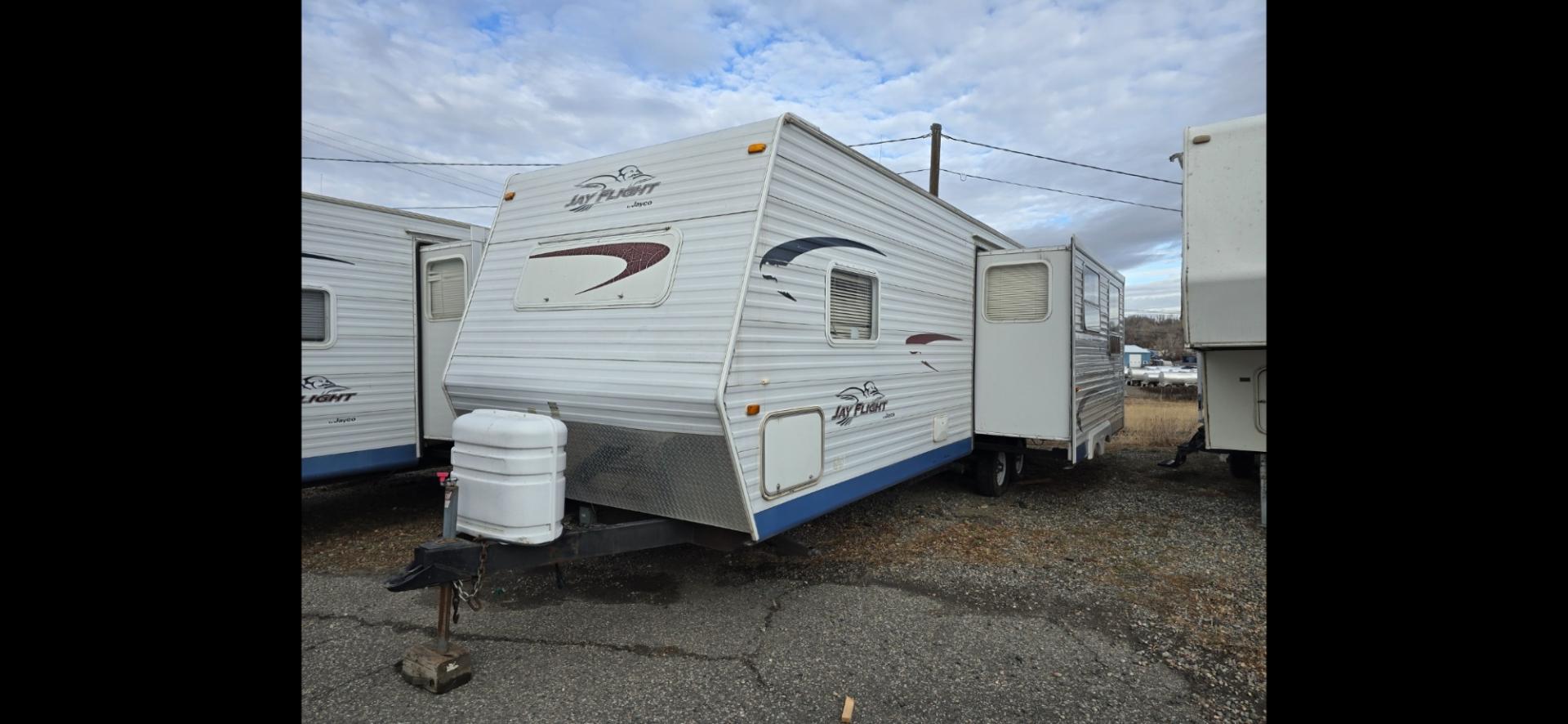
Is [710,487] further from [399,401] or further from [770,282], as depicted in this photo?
[399,401]

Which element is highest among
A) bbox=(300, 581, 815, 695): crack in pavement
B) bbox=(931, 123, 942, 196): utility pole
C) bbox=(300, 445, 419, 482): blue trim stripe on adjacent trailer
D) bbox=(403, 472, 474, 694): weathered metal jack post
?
bbox=(931, 123, 942, 196): utility pole

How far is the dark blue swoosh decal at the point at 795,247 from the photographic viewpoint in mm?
3970

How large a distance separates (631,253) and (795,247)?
0.98m

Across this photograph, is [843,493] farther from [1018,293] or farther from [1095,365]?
[1095,365]

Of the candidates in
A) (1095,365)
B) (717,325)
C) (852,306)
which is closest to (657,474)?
(717,325)

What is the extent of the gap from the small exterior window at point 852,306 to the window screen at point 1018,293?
228 centimetres

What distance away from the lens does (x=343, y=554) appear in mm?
5539

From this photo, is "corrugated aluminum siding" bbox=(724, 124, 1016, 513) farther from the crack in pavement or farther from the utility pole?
the utility pole

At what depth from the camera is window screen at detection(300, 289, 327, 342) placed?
5777mm

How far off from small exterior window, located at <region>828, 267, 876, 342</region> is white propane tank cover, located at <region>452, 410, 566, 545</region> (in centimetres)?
193

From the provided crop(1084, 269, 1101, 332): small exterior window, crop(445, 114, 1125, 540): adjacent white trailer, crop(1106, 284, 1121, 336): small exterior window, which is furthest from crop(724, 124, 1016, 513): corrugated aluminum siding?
crop(1106, 284, 1121, 336): small exterior window

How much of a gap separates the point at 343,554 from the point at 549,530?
3.14 m

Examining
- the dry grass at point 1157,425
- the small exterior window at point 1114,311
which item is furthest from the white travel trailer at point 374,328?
the dry grass at point 1157,425

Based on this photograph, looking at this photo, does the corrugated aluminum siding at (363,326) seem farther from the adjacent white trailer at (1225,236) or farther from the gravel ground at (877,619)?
the adjacent white trailer at (1225,236)
